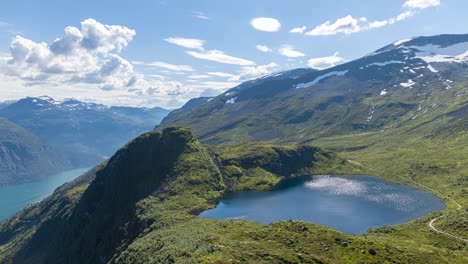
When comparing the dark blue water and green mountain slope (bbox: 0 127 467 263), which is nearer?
green mountain slope (bbox: 0 127 467 263)

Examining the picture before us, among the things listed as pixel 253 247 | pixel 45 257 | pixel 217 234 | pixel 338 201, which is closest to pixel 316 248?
pixel 253 247

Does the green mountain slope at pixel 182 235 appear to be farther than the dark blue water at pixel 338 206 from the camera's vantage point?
No

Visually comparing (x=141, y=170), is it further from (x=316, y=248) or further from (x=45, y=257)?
(x=316, y=248)

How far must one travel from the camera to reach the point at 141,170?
19288cm

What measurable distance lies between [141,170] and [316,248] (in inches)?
5569

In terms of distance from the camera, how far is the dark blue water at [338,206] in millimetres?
138000

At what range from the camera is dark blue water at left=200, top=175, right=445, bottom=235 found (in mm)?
138000

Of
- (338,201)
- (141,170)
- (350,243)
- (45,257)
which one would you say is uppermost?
(141,170)

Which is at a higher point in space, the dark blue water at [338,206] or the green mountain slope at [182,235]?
the green mountain slope at [182,235]

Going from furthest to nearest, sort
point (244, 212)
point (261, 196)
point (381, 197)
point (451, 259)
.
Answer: point (261, 196) < point (381, 197) < point (244, 212) < point (451, 259)

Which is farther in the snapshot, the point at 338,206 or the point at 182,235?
the point at 338,206

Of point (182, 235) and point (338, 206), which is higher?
point (182, 235)

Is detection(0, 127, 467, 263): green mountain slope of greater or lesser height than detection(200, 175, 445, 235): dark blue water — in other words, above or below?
above

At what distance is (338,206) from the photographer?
529ft
